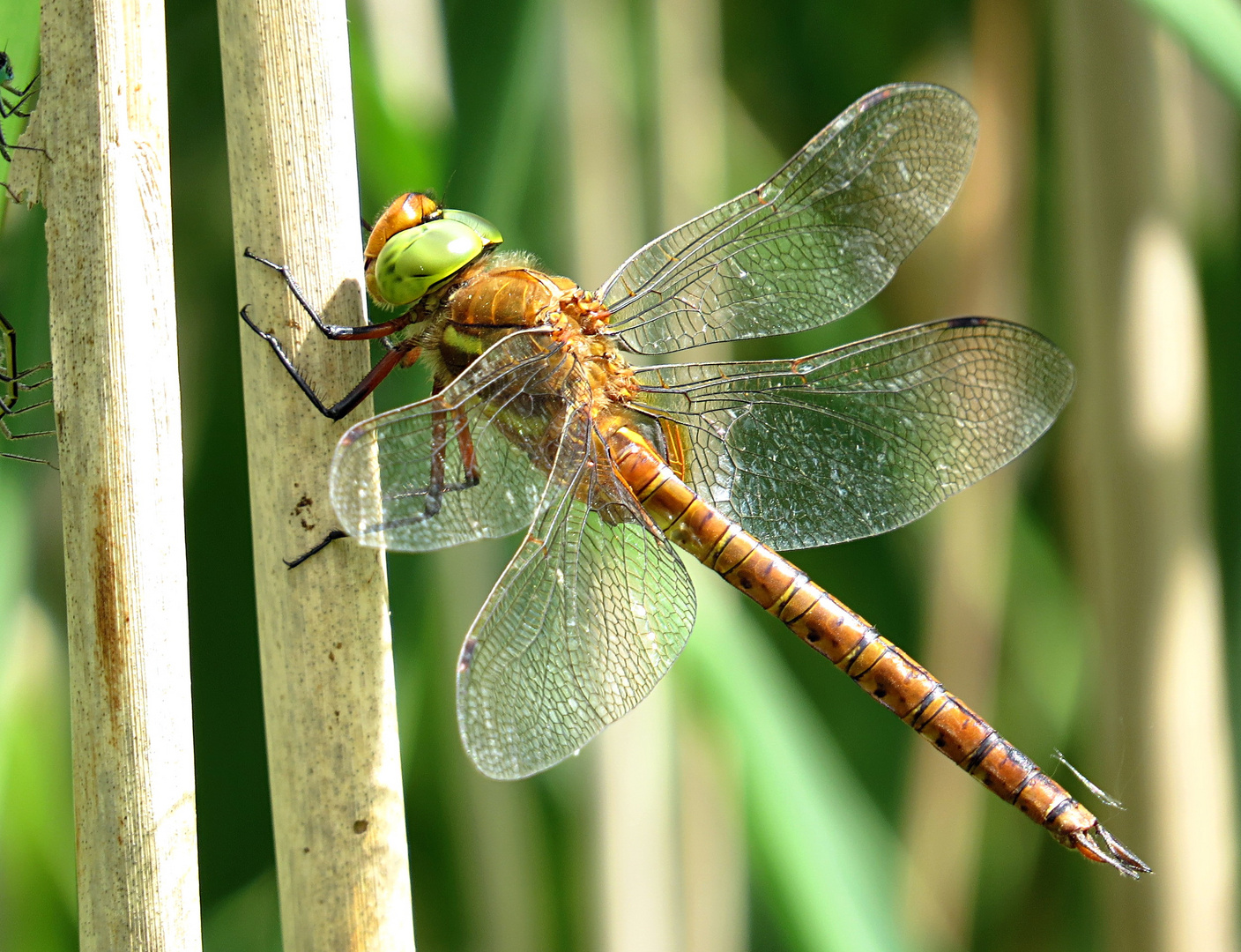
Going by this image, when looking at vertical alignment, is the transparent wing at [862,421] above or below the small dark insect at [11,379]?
below

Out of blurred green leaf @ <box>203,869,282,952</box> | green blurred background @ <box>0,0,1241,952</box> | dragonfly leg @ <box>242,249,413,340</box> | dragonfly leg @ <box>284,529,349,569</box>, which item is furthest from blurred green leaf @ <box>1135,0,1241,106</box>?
blurred green leaf @ <box>203,869,282,952</box>

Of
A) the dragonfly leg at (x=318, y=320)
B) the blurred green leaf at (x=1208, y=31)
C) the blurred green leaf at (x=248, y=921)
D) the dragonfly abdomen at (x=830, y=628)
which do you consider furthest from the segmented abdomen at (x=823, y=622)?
the blurred green leaf at (x=248, y=921)

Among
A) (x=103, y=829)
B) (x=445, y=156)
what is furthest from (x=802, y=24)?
(x=103, y=829)

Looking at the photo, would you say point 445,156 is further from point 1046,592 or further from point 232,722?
point 1046,592

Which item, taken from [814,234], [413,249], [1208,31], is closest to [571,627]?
[413,249]

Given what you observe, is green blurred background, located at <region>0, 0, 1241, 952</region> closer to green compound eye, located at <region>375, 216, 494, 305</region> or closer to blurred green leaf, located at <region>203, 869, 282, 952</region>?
blurred green leaf, located at <region>203, 869, 282, 952</region>

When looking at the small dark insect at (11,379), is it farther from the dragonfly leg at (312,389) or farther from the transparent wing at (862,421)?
the transparent wing at (862,421)
